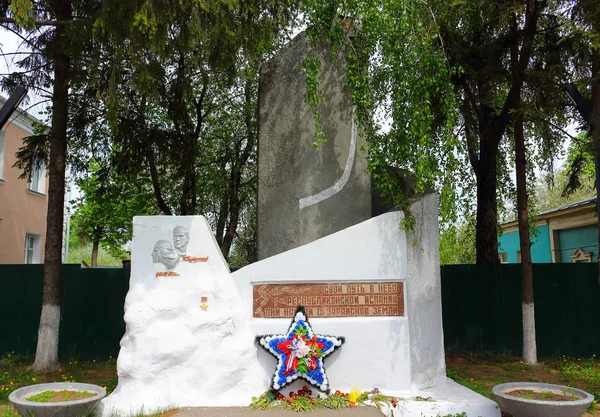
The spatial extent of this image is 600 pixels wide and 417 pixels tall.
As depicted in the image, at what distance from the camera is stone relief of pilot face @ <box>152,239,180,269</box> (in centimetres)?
652

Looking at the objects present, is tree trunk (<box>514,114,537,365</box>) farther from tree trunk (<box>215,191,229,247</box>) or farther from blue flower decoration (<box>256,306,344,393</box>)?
tree trunk (<box>215,191,229,247</box>)

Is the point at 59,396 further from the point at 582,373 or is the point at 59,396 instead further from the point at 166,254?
the point at 582,373

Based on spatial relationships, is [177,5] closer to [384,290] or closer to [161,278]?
[161,278]

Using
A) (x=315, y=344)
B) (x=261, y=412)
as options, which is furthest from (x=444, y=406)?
(x=261, y=412)

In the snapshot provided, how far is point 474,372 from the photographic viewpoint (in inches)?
356

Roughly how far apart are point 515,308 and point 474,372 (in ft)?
7.69

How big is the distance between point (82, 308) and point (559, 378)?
8.75 metres

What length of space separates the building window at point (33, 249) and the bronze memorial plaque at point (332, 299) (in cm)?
1406

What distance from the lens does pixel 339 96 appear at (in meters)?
8.07

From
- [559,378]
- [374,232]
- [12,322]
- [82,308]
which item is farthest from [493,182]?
[12,322]

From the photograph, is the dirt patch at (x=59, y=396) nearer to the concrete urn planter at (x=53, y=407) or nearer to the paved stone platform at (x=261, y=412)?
the concrete urn planter at (x=53, y=407)

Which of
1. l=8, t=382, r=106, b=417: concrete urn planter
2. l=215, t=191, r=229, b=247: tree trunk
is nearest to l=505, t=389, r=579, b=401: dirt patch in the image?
l=8, t=382, r=106, b=417: concrete urn planter

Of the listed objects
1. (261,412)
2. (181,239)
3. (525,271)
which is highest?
(181,239)

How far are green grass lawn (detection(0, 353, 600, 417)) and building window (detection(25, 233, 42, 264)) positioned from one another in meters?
8.22
